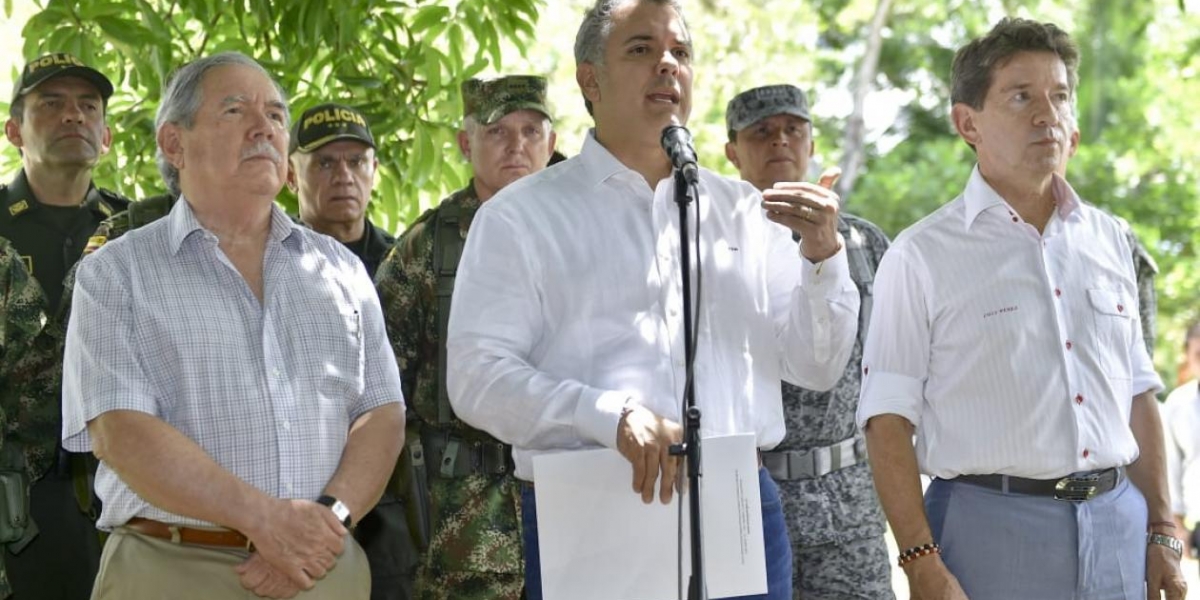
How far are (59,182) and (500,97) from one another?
5.34ft

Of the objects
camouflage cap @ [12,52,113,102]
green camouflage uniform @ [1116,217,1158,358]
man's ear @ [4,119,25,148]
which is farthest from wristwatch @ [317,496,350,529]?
green camouflage uniform @ [1116,217,1158,358]

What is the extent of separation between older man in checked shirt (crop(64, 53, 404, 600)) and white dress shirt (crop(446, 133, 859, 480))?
1.55 feet

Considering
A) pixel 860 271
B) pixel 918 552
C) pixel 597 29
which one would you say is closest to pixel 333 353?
pixel 597 29

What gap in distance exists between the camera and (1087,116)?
25.0m

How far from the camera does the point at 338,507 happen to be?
3.85 m

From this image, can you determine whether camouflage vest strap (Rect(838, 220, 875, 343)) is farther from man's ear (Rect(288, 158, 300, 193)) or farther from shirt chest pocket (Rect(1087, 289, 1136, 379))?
man's ear (Rect(288, 158, 300, 193))

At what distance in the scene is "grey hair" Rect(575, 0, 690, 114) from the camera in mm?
3777

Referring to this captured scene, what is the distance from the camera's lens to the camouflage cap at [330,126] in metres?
5.93

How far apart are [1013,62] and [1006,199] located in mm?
370

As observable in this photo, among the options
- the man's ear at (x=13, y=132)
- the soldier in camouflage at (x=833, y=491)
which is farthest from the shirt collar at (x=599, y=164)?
the man's ear at (x=13, y=132)

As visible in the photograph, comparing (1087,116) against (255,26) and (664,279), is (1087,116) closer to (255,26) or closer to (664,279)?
(255,26)

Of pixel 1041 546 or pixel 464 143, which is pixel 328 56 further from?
pixel 1041 546

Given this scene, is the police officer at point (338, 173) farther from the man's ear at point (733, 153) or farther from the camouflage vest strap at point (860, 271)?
the camouflage vest strap at point (860, 271)

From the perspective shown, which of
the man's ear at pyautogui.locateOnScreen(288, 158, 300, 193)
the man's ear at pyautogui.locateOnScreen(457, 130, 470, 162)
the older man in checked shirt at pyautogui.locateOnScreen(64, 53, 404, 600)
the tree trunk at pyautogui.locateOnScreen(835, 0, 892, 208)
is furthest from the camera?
the tree trunk at pyautogui.locateOnScreen(835, 0, 892, 208)
